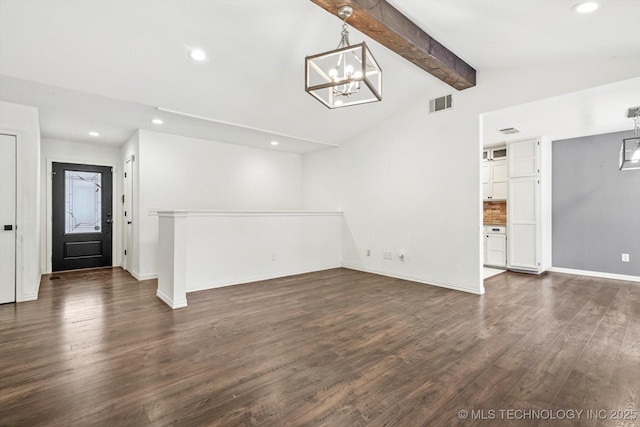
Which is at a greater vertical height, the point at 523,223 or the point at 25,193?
the point at 25,193

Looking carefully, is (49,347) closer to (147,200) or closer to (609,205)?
(147,200)

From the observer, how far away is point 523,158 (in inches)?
231

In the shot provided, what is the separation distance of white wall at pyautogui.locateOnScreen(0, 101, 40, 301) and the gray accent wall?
28.5 ft

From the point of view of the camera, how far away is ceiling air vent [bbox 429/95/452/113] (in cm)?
461

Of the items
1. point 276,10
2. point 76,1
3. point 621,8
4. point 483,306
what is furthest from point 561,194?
point 76,1

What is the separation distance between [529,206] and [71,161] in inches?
352

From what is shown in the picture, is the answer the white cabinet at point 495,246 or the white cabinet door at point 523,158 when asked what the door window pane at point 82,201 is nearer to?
the white cabinet at point 495,246

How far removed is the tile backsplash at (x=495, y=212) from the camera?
6.59m

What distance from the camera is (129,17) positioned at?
2830 millimetres

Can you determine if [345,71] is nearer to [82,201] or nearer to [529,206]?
[529,206]

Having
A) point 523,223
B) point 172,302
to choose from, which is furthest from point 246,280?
point 523,223

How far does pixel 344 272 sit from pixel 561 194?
4474 mm

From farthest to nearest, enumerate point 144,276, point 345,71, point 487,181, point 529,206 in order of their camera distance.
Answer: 1. point 487,181
2. point 529,206
3. point 144,276
4. point 345,71

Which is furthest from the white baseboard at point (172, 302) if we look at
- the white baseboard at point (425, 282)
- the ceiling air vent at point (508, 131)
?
the ceiling air vent at point (508, 131)
